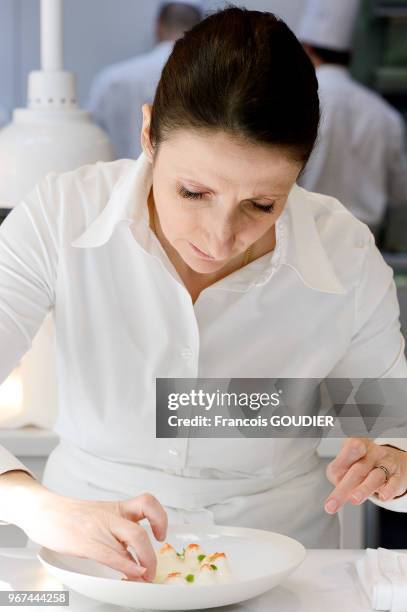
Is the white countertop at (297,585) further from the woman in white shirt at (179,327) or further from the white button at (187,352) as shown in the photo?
the white button at (187,352)

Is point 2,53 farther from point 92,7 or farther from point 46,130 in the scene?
point 46,130

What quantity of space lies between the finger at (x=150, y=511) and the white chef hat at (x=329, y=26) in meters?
2.80

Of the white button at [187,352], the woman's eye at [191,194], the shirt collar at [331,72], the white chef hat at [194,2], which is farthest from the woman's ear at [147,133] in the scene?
the white chef hat at [194,2]

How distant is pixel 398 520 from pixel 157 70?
174 cm

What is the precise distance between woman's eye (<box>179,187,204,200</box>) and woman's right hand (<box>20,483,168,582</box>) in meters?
0.30

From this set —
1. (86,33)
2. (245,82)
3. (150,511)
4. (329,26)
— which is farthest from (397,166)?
(150,511)

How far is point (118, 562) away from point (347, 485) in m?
0.27

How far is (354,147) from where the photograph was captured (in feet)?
11.6

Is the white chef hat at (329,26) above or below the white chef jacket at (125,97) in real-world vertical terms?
above

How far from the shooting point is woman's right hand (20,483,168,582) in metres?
0.91

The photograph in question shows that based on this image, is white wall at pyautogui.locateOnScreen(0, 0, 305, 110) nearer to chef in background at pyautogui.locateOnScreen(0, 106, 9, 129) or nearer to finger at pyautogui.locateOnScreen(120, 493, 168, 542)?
chef in background at pyautogui.locateOnScreen(0, 106, 9, 129)

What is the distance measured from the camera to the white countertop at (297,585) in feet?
3.12

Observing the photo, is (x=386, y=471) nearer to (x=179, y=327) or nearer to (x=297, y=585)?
(x=297, y=585)

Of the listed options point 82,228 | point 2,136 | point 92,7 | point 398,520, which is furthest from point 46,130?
point 92,7
